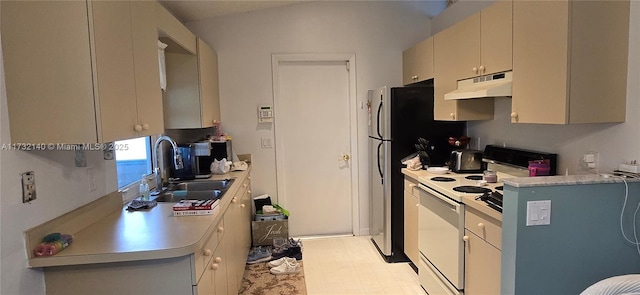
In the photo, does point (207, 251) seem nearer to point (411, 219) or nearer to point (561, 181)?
point (561, 181)

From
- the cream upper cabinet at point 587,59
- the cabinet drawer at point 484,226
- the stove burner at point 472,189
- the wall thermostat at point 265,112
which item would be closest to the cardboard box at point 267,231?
the wall thermostat at point 265,112

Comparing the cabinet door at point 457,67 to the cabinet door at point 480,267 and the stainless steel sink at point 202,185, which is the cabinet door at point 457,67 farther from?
the stainless steel sink at point 202,185

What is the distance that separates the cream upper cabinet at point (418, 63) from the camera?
3417mm

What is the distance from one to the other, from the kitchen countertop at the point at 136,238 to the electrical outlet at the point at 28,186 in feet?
0.76

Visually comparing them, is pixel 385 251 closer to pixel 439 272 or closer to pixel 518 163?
pixel 439 272

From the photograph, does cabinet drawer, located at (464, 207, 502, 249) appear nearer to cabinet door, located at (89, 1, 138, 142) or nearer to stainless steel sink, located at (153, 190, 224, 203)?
stainless steel sink, located at (153, 190, 224, 203)

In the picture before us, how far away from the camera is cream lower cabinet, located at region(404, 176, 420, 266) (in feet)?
10.2

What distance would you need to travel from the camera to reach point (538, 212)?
173cm

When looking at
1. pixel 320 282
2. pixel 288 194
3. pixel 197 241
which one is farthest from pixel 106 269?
pixel 288 194

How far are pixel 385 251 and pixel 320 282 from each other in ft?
2.36

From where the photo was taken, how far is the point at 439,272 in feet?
8.64

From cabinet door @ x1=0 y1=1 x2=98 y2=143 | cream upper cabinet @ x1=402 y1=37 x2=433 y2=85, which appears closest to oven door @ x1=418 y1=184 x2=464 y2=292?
cream upper cabinet @ x1=402 y1=37 x2=433 y2=85

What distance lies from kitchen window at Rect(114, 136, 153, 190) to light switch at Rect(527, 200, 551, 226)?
2.17m

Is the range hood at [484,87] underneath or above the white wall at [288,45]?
underneath
